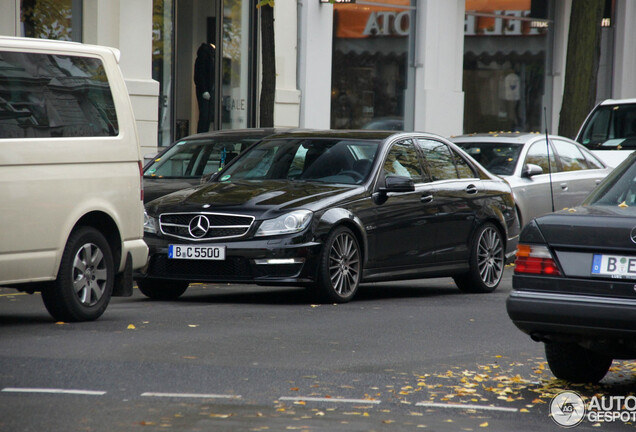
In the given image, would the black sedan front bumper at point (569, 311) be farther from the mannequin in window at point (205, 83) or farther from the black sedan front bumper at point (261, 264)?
the mannequin in window at point (205, 83)

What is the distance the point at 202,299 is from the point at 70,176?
2.85 m

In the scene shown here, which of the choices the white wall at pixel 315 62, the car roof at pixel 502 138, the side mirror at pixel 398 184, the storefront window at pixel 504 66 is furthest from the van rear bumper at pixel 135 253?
the storefront window at pixel 504 66

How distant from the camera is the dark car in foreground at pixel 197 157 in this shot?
14.2 metres

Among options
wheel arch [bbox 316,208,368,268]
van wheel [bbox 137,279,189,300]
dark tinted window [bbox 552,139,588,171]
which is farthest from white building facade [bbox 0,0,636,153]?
wheel arch [bbox 316,208,368,268]

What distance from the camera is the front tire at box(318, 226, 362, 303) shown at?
10.8 meters

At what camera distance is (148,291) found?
1148 centimetres

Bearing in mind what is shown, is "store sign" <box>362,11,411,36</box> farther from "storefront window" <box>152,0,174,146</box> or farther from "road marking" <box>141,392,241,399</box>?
"road marking" <box>141,392,241,399</box>

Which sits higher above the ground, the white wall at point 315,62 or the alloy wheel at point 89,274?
the white wall at point 315,62

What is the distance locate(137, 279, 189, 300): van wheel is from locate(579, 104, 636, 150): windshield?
11450 millimetres

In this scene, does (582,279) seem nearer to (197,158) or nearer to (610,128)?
(197,158)

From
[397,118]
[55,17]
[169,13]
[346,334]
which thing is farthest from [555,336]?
[397,118]

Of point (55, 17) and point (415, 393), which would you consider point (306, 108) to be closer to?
point (55, 17)

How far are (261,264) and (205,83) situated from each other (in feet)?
41.8

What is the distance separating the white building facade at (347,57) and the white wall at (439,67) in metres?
0.03
